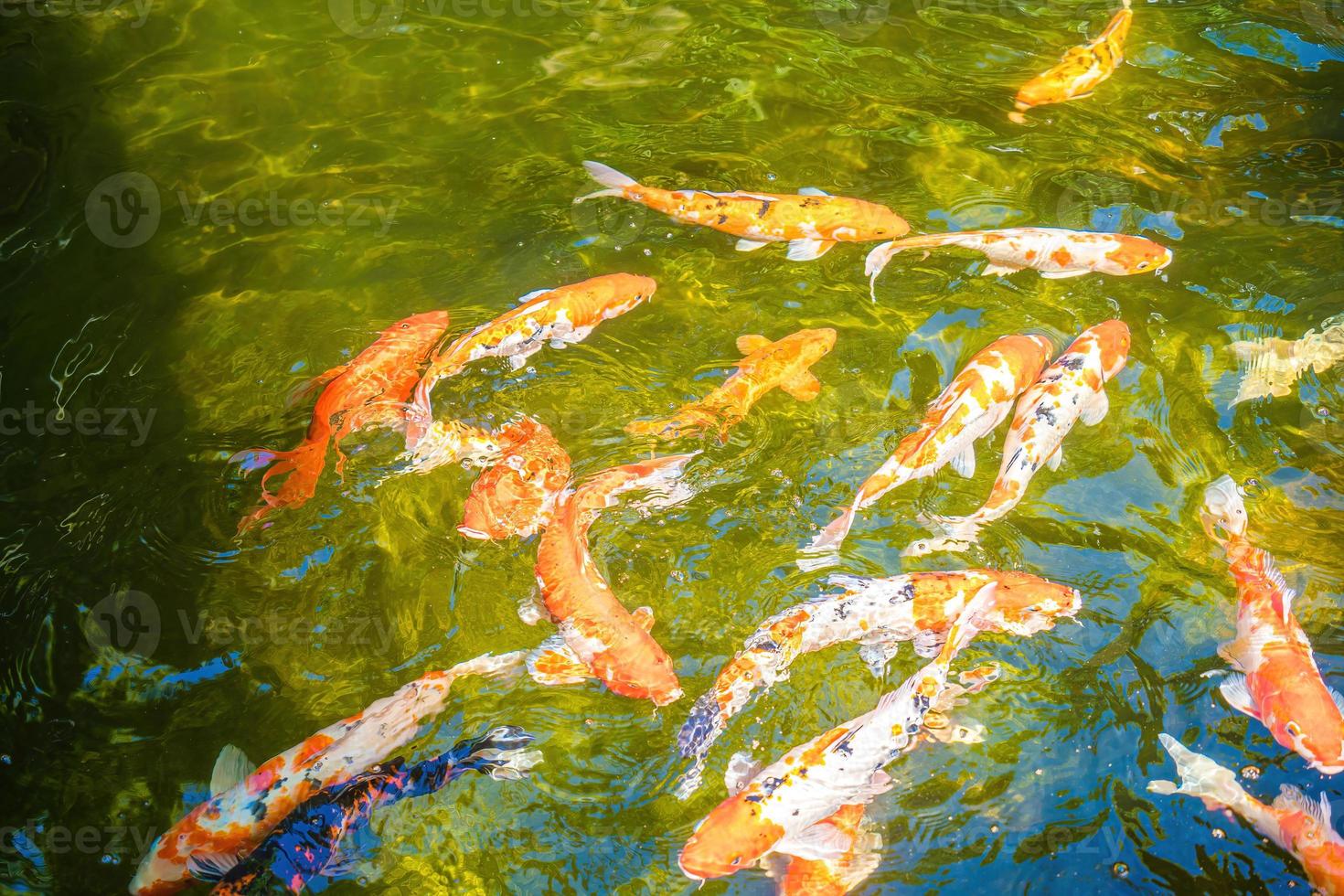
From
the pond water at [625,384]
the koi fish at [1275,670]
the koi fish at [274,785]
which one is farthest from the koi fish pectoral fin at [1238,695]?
the koi fish at [274,785]

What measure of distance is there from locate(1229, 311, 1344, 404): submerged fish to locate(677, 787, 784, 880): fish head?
143 inches

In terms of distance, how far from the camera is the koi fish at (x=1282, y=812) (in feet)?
12.2

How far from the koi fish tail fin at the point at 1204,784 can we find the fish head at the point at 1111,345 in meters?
2.05

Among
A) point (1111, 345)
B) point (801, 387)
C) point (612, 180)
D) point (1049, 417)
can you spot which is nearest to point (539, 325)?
point (612, 180)

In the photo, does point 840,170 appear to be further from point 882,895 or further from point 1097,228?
→ point 882,895

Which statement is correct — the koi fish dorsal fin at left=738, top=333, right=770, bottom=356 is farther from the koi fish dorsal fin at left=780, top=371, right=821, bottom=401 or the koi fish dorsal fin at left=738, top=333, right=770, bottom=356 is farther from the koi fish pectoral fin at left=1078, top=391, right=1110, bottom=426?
the koi fish pectoral fin at left=1078, top=391, right=1110, bottom=426

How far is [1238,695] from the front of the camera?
418cm

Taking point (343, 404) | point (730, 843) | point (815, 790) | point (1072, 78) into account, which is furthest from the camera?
point (1072, 78)

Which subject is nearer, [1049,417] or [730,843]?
[730,843]

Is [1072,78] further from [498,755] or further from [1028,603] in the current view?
[498,755]

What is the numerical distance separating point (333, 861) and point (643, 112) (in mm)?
5315

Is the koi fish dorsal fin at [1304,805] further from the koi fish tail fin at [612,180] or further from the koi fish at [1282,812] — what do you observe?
the koi fish tail fin at [612,180]

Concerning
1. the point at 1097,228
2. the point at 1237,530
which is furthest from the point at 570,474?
the point at 1097,228

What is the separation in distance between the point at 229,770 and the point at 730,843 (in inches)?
85.6
